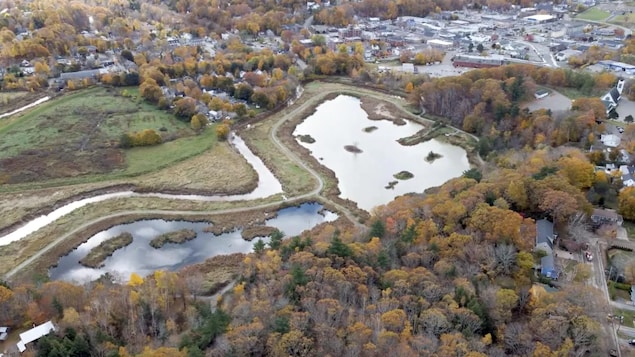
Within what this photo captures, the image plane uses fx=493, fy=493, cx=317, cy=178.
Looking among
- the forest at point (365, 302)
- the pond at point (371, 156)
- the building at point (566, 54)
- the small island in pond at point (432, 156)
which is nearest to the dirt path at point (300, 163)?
the pond at point (371, 156)

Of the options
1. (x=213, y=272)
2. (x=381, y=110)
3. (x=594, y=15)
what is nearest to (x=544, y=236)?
(x=213, y=272)

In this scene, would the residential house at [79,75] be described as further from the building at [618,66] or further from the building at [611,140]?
the building at [618,66]

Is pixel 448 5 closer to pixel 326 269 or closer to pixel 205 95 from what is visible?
pixel 205 95

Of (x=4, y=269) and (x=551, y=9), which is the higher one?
(x=551, y=9)

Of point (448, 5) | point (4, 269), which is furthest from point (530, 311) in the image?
point (448, 5)

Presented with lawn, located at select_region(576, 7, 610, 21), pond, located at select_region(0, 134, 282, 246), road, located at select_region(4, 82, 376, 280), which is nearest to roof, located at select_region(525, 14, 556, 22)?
lawn, located at select_region(576, 7, 610, 21)

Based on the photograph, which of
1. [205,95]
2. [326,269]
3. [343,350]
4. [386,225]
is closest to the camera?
[343,350]
